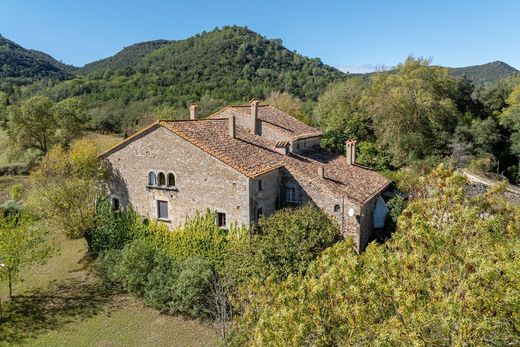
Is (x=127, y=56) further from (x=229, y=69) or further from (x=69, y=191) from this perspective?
(x=69, y=191)

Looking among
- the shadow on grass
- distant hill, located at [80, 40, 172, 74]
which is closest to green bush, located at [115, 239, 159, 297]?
the shadow on grass

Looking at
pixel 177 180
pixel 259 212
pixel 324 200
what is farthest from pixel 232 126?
pixel 324 200

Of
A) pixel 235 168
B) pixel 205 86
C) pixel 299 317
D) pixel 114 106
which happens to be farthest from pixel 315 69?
pixel 299 317

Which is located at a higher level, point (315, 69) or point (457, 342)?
point (315, 69)

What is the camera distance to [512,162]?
132 ft

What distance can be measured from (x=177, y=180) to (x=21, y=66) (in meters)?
145

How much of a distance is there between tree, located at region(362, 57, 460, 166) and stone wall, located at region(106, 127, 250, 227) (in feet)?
69.8

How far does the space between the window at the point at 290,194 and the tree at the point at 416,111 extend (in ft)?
55.0

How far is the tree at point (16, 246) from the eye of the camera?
21.1m

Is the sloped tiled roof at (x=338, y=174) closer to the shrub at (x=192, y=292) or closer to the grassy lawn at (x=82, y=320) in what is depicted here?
the shrub at (x=192, y=292)

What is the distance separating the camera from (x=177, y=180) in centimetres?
2373

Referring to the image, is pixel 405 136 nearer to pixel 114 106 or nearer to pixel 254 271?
pixel 254 271

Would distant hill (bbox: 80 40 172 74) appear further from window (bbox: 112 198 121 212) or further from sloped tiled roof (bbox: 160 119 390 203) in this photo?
sloped tiled roof (bbox: 160 119 390 203)

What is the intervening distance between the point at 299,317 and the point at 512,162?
4089cm
